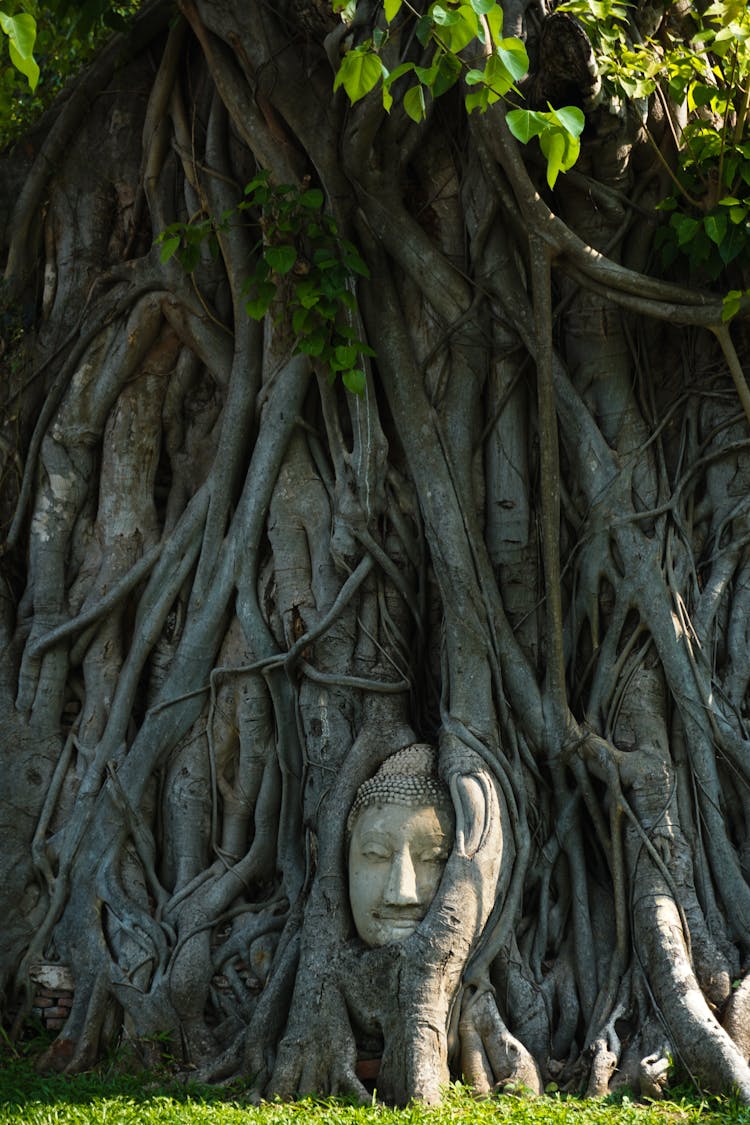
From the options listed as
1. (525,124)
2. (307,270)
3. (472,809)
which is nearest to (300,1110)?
(472,809)

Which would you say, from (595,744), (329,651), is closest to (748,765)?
(595,744)

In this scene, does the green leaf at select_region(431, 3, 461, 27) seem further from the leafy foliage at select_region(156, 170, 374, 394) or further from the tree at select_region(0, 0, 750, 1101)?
the leafy foliage at select_region(156, 170, 374, 394)

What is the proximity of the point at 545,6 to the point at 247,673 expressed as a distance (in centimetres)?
298

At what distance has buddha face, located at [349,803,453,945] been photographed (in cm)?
479

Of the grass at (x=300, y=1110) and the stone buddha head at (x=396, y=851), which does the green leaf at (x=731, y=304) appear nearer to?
the stone buddha head at (x=396, y=851)

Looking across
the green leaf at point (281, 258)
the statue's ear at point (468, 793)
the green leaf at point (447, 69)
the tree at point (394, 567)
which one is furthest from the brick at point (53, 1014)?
the green leaf at point (447, 69)

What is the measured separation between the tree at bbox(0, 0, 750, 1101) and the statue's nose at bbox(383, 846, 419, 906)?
11 cm

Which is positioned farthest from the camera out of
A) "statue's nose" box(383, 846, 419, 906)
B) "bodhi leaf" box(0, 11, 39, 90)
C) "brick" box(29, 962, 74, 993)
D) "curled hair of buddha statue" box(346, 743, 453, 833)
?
"brick" box(29, 962, 74, 993)

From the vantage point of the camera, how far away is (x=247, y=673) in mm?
5582

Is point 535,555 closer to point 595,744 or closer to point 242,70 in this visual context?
point 595,744

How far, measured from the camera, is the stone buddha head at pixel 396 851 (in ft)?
15.7

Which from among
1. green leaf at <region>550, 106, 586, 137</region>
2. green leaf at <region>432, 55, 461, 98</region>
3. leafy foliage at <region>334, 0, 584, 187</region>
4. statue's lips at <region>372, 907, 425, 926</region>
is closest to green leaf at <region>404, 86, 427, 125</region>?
leafy foliage at <region>334, 0, 584, 187</region>

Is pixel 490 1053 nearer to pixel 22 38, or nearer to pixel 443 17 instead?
pixel 443 17

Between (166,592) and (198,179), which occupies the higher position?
(198,179)
